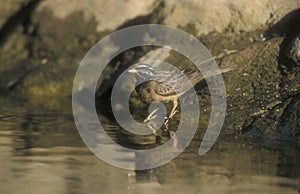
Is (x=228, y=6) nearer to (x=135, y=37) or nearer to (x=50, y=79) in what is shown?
(x=135, y=37)

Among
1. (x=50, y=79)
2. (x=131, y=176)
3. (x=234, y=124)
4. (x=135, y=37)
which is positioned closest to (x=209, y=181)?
(x=131, y=176)

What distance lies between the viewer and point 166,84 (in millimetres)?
6973

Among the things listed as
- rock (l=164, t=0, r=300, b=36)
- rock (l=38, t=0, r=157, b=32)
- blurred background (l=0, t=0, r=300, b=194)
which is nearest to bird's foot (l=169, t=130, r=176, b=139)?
blurred background (l=0, t=0, r=300, b=194)

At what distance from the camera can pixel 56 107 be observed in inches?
327

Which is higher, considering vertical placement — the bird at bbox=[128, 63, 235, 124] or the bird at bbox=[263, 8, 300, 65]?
the bird at bbox=[263, 8, 300, 65]

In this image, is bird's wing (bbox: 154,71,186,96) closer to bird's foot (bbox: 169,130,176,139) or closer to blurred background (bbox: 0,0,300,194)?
blurred background (bbox: 0,0,300,194)

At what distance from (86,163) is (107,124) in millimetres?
1622

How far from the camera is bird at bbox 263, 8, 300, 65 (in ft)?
22.6

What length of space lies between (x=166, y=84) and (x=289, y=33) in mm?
1538

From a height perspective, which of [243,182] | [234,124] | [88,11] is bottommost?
[243,182]

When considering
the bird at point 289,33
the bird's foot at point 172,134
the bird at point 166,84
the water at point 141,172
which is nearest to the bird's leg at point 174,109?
the bird at point 166,84

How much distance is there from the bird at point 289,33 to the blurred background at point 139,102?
13mm

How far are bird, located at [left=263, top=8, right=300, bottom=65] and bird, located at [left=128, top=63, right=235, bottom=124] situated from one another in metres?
0.65

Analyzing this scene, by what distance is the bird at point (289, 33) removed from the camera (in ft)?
22.6
